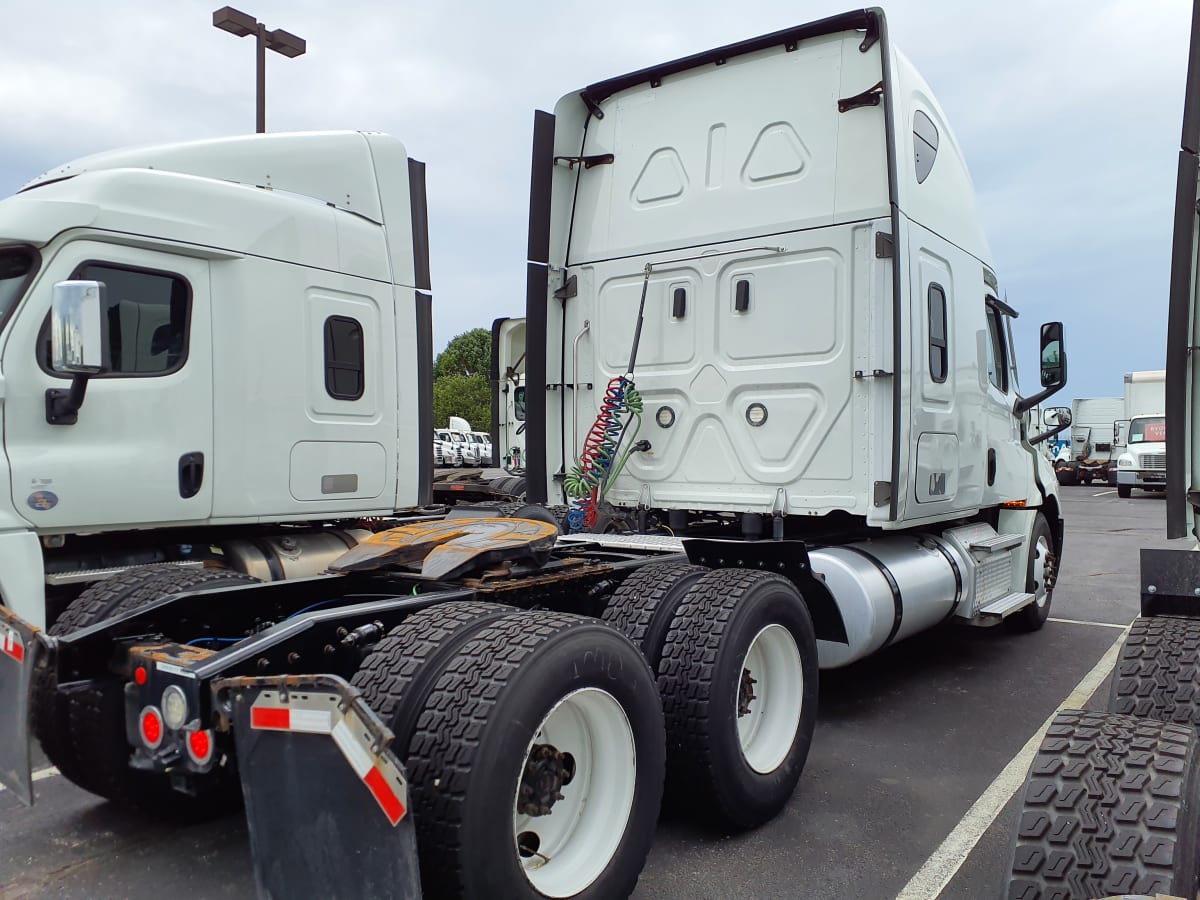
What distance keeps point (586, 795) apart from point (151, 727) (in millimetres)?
1259

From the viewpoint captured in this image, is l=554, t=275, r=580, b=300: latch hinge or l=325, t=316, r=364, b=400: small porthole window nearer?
l=325, t=316, r=364, b=400: small porthole window

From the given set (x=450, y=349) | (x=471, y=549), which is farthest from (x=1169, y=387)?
(x=450, y=349)

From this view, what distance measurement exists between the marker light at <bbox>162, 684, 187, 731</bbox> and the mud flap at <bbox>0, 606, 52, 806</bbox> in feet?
1.28

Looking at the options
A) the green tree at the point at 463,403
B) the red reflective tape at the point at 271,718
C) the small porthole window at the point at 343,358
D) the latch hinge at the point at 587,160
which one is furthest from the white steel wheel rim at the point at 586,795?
the green tree at the point at 463,403

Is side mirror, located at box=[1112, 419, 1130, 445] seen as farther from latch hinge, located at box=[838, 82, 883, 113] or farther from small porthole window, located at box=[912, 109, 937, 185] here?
latch hinge, located at box=[838, 82, 883, 113]

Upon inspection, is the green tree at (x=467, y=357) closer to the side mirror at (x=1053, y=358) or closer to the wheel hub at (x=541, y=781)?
the side mirror at (x=1053, y=358)

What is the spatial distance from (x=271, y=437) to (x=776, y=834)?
3.49 meters

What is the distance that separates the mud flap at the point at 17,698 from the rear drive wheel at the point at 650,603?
1.88 meters

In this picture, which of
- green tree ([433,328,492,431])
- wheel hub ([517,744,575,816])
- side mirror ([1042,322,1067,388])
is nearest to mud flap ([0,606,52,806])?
wheel hub ([517,744,575,816])

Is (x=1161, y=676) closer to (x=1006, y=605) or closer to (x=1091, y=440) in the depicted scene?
(x=1006, y=605)

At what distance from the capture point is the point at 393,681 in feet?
8.37

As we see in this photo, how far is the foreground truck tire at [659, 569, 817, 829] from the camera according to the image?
3.44m

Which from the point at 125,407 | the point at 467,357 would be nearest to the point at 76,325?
the point at 125,407

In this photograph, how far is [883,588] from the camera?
5078 mm
